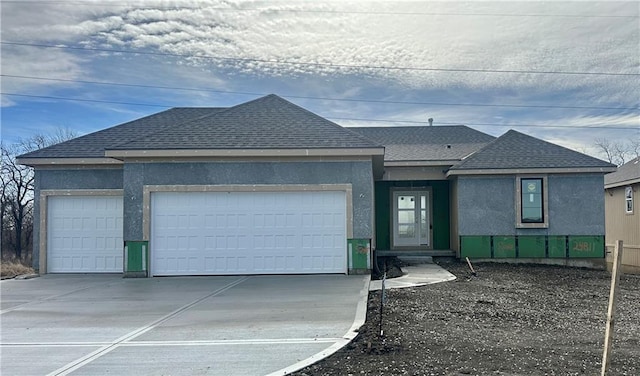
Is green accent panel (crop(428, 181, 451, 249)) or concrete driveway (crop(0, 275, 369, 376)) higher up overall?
green accent panel (crop(428, 181, 451, 249))

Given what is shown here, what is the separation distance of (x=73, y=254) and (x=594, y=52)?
69.0ft

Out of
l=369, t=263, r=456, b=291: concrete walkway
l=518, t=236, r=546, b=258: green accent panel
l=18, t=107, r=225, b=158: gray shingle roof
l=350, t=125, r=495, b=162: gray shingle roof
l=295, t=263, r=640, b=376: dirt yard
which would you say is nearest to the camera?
l=295, t=263, r=640, b=376: dirt yard

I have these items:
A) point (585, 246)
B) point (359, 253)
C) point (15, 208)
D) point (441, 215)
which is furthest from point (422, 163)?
point (15, 208)

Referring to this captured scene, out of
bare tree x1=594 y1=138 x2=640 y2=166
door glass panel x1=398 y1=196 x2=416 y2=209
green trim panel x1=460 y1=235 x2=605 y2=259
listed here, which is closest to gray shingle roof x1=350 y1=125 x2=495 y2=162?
door glass panel x1=398 y1=196 x2=416 y2=209

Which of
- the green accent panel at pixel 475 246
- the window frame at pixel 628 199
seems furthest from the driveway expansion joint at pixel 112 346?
the window frame at pixel 628 199

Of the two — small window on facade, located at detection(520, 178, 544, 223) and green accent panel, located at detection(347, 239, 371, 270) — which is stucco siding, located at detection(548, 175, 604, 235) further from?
green accent panel, located at detection(347, 239, 371, 270)

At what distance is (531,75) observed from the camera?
24219 mm

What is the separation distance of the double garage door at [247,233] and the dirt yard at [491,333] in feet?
10.8

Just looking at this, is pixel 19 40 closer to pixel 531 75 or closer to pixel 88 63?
pixel 88 63

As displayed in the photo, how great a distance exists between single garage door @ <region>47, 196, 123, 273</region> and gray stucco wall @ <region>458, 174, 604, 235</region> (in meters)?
11.1

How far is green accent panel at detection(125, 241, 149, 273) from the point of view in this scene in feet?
45.4

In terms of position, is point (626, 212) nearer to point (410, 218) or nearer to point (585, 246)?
point (585, 246)

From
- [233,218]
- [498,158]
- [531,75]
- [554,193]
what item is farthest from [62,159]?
[531,75]

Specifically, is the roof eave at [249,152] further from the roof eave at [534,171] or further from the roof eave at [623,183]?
the roof eave at [623,183]
